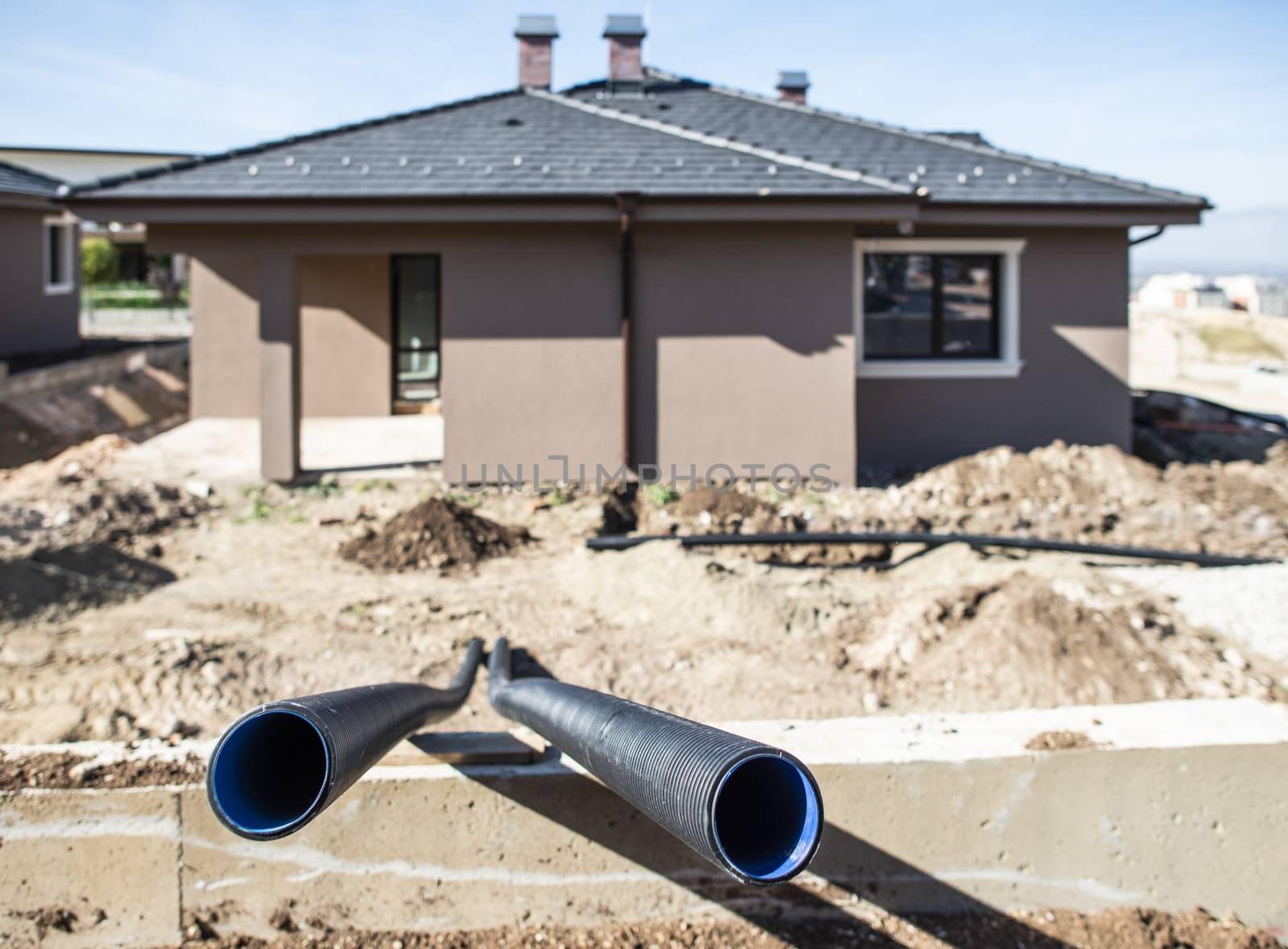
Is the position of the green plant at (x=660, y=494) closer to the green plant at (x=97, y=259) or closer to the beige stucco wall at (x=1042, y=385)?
the beige stucco wall at (x=1042, y=385)

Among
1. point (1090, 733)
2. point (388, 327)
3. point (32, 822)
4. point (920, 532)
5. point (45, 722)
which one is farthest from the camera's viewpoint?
point (388, 327)

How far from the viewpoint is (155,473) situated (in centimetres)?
1108

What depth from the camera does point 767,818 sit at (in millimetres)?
2748

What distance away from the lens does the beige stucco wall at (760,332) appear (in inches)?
421

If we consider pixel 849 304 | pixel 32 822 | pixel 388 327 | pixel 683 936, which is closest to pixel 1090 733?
pixel 683 936

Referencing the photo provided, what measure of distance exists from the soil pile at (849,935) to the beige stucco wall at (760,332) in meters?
6.97

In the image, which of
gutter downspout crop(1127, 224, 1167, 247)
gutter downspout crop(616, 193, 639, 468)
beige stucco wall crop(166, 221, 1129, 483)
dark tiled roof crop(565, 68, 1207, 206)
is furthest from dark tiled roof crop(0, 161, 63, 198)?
gutter downspout crop(1127, 224, 1167, 247)

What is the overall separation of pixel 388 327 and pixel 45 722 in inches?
400

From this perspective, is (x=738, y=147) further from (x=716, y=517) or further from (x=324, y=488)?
(x=324, y=488)

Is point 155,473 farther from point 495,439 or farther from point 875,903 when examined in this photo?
point 875,903

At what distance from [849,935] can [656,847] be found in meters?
0.75

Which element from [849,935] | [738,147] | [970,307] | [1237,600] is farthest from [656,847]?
[970,307]

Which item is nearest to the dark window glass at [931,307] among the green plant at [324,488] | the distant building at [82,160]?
the green plant at [324,488]

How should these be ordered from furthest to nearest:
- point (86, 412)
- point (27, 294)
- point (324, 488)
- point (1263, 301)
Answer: point (1263, 301), point (27, 294), point (86, 412), point (324, 488)
